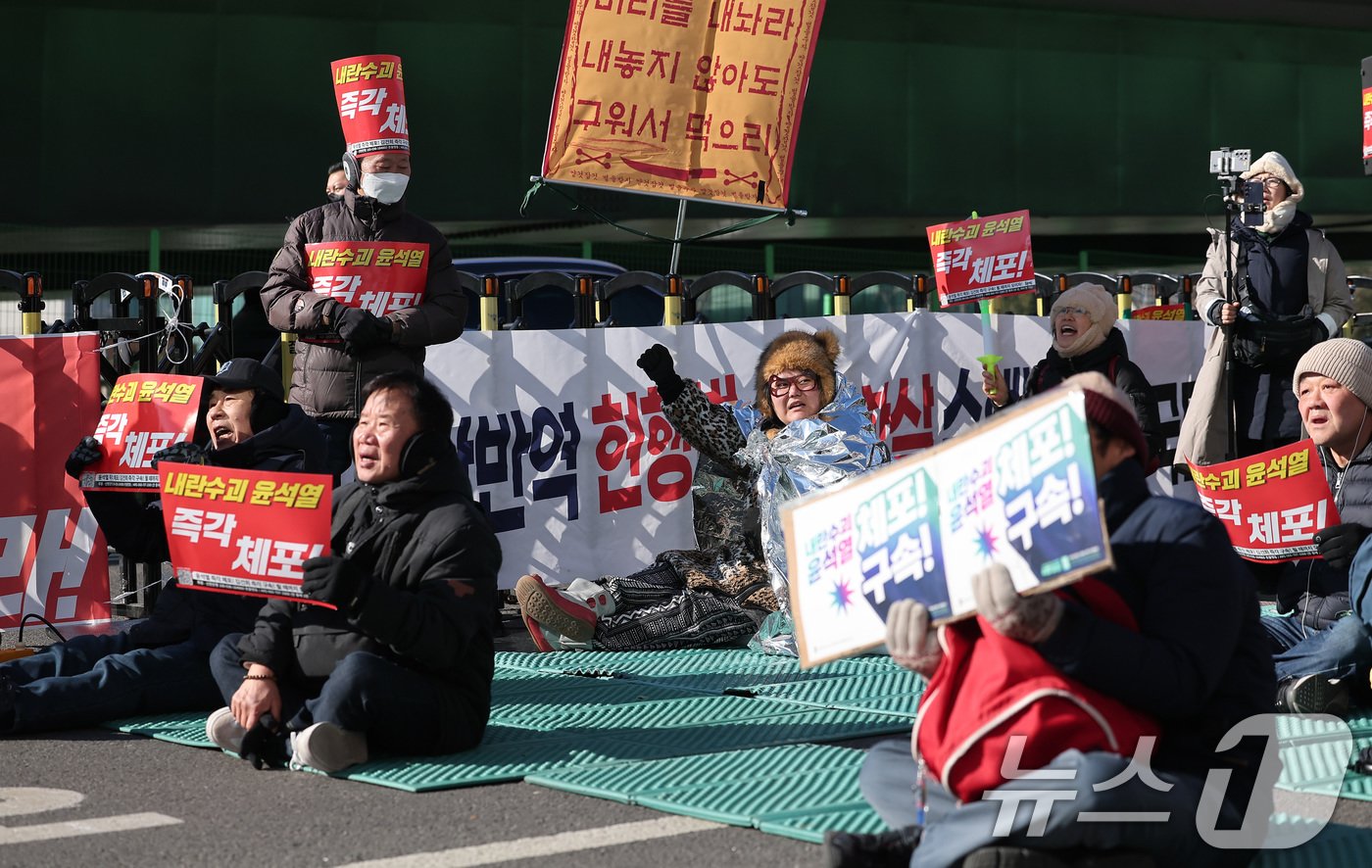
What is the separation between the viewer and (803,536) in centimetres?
361

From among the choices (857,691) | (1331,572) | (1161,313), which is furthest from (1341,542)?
(1161,313)

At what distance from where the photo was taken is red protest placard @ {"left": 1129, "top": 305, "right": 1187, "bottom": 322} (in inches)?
489

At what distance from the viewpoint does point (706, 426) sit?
24.7ft

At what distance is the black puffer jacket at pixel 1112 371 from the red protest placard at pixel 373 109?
326 cm

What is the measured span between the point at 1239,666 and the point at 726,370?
19.6 ft

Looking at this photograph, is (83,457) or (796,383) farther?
(796,383)

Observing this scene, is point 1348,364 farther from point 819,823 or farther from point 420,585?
point 420,585

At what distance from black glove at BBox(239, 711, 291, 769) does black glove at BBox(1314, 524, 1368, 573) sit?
329 centimetres

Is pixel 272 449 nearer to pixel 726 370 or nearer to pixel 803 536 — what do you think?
pixel 803 536

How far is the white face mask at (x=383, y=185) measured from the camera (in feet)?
23.9

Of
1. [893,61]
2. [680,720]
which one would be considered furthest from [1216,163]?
[893,61]

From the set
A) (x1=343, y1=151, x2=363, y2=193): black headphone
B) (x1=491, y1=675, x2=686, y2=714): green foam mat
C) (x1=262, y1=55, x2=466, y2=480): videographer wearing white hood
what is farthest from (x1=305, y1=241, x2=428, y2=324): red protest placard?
(x1=491, y1=675, x2=686, y2=714): green foam mat

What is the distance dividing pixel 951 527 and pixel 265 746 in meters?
2.45

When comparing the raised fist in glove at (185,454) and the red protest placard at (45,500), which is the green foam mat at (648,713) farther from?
the red protest placard at (45,500)
